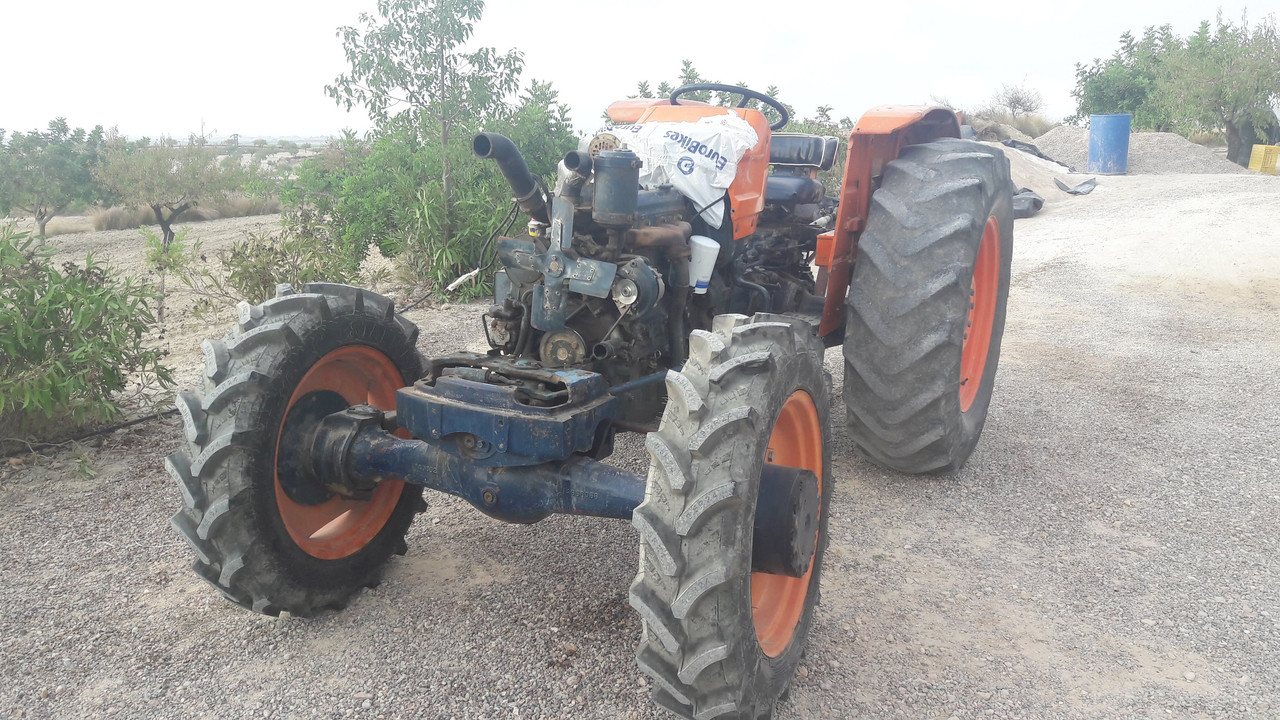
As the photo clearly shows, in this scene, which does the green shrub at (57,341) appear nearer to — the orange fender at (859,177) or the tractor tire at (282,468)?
the tractor tire at (282,468)

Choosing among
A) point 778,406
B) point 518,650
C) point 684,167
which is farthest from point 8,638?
point 684,167

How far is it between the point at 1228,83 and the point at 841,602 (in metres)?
29.4

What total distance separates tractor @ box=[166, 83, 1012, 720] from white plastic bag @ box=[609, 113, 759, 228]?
12 millimetres

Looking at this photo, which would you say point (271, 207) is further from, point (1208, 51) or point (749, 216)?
point (1208, 51)

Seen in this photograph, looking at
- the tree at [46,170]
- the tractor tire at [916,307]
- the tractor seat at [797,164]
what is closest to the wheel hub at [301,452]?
the tractor tire at [916,307]

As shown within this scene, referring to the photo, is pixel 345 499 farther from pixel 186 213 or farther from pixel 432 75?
pixel 186 213

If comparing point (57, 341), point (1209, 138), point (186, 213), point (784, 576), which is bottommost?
point (784, 576)

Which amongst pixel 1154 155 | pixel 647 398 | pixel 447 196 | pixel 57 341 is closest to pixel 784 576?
pixel 647 398

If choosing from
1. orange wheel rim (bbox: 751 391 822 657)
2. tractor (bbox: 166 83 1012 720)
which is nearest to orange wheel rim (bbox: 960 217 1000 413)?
tractor (bbox: 166 83 1012 720)

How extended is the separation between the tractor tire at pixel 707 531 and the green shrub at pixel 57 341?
3.61 meters

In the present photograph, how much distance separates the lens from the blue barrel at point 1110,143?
20812mm

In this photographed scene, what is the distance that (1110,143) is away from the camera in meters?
20.9

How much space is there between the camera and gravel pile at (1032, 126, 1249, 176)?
2206 centimetres

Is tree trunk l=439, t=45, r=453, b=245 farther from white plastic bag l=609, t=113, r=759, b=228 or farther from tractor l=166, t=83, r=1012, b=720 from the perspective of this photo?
white plastic bag l=609, t=113, r=759, b=228
